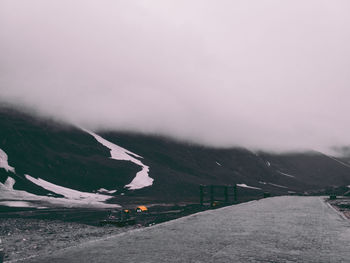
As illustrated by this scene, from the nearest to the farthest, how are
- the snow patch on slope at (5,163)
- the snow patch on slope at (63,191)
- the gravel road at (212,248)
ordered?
1. the gravel road at (212,248)
2. the snow patch on slope at (63,191)
3. the snow patch on slope at (5,163)

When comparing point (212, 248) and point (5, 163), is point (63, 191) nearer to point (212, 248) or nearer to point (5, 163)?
point (5, 163)

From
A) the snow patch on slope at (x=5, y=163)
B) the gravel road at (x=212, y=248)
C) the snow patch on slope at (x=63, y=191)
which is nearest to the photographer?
the gravel road at (x=212, y=248)

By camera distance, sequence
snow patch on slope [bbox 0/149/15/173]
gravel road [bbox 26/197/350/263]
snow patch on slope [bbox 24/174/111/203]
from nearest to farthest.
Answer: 1. gravel road [bbox 26/197/350/263]
2. snow patch on slope [bbox 24/174/111/203]
3. snow patch on slope [bbox 0/149/15/173]

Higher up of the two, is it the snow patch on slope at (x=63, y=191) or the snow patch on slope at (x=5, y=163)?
the snow patch on slope at (x=5, y=163)

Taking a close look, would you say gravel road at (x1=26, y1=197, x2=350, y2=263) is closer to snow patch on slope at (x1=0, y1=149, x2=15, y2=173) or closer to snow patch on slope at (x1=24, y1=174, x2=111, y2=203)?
snow patch on slope at (x1=24, y1=174, x2=111, y2=203)

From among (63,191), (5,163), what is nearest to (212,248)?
(63,191)

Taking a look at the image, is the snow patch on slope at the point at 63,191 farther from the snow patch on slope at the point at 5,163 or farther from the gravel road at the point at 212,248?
the gravel road at the point at 212,248

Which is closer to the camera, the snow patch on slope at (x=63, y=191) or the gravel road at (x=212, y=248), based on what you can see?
the gravel road at (x=212, y=248)

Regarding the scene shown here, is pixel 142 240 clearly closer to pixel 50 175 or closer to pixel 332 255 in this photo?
pixel 332 255

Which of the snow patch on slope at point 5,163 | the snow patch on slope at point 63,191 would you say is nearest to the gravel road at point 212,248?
the snow patch on slope at point 63,191

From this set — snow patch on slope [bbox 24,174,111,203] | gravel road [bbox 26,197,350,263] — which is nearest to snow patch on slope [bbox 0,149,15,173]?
snow patch on slope [bbox 24,174,111,203]

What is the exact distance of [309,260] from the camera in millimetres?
20125

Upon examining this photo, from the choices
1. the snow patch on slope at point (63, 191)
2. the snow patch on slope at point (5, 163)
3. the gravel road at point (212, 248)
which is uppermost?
the snow patch on slope at point (5, 163)

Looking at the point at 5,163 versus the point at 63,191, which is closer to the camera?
the point at 63,191
